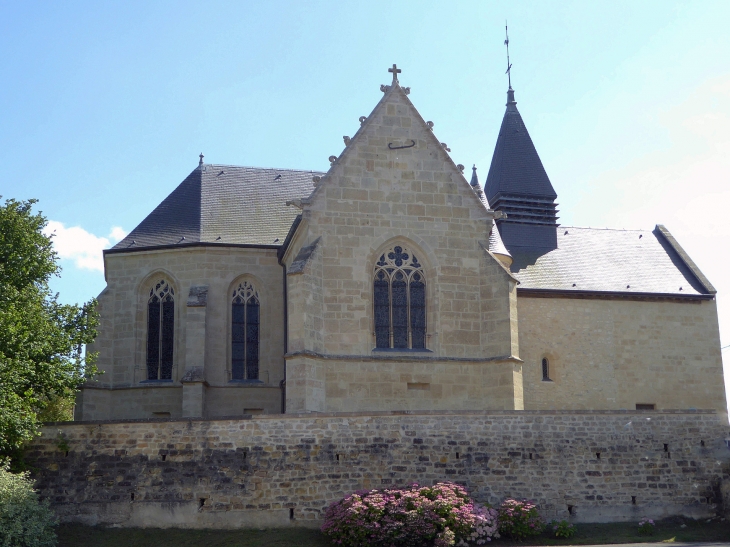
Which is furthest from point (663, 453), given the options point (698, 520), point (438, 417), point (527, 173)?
point (527, 173)

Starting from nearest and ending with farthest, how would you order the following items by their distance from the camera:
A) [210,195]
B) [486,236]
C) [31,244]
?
1. [31,244]
2. [486,236]
3. [210,195]

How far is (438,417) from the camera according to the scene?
77.3 feet

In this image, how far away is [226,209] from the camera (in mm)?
33906

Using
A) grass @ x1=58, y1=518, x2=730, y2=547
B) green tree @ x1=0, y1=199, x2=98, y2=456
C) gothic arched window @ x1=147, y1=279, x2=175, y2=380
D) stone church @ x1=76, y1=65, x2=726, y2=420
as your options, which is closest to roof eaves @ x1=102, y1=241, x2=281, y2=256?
stone church @ x1=76, y1=65, x2=726, y2=420

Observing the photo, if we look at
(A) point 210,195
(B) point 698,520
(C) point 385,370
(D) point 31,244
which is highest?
(A) point 210,195

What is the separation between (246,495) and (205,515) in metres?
1.05

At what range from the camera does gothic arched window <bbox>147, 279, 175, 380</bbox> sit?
31.7m

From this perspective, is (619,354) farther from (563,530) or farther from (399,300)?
(563,530)

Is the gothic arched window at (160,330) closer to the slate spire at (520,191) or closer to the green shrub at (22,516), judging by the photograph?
the green shrub at (22,516)

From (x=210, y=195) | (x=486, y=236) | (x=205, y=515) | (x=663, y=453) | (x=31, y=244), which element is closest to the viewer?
(x=205, y=515)

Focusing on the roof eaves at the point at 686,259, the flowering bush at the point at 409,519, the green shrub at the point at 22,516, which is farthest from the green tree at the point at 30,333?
the roof eaves at the point at 686,259

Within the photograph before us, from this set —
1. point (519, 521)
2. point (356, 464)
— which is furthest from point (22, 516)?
point (519, 521)

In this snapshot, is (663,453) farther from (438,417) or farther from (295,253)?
(295,253)

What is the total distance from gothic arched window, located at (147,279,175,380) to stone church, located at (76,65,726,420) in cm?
5
